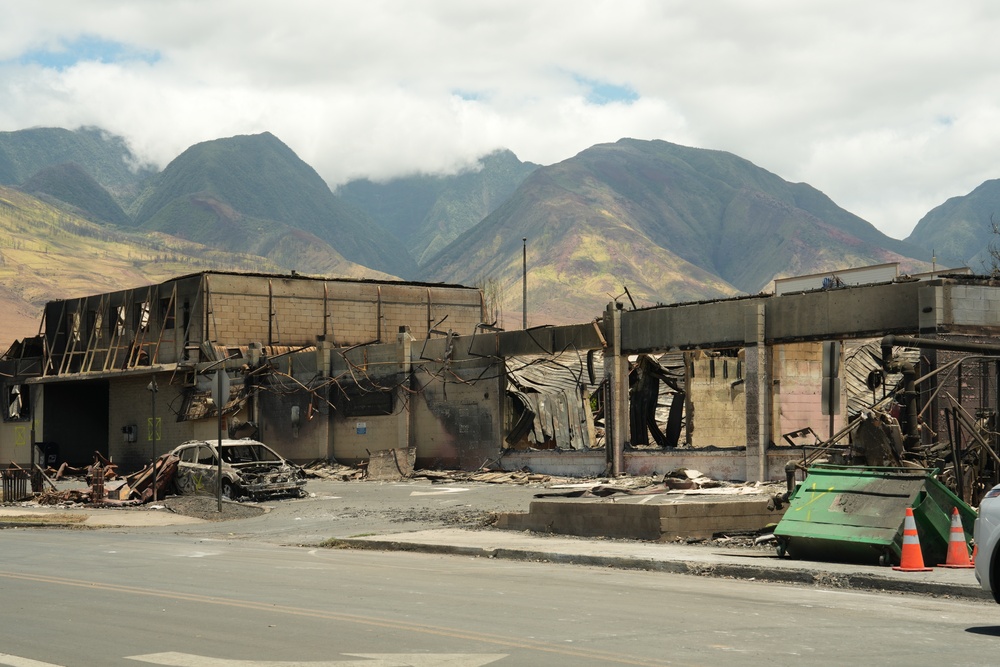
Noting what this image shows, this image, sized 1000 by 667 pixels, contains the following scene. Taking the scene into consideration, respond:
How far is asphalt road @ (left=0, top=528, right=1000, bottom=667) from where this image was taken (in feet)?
29.3

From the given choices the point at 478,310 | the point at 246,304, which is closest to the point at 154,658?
the point at 246,304

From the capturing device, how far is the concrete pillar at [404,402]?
39719mm

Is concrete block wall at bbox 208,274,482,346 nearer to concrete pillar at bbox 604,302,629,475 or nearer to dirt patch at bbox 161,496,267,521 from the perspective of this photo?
concrete pillar at bbox 604,302,629,475

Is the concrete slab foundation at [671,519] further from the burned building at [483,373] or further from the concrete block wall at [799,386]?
the concrete block wall at [799,386]

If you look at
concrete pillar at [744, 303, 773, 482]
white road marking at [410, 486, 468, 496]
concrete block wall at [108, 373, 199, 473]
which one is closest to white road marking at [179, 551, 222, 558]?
white road marking at [410, 486, 468, 496]

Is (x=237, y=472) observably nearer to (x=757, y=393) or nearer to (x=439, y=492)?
(x=439, y=492)

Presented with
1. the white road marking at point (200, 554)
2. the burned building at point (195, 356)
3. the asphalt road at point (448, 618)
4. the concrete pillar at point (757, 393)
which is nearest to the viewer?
the asphalt road at point (448, 618)

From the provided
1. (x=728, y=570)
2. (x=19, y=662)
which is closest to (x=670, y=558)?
(x=728, y=570)

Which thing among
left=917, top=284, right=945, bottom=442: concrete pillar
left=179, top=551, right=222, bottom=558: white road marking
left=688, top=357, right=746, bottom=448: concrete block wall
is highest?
left=917, top=284, right=945, bottom=442: concrete pillar

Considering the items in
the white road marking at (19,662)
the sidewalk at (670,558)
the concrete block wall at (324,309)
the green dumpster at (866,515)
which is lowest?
the sidewalk at (670,558)

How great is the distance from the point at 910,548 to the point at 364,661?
8096 millimetres

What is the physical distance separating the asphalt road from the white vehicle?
0.38 metres

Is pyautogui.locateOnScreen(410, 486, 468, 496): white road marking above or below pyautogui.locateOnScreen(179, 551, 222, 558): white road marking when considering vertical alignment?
below

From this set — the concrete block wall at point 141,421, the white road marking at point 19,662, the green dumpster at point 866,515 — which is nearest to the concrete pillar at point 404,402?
the concrete block wall at point 141,421
